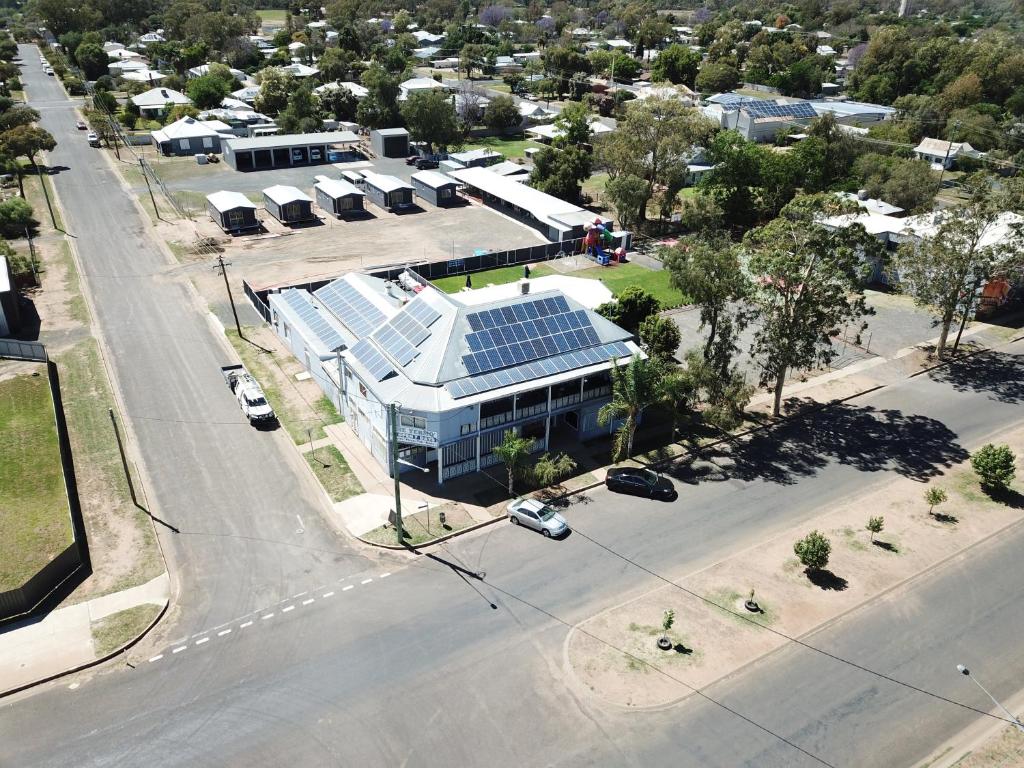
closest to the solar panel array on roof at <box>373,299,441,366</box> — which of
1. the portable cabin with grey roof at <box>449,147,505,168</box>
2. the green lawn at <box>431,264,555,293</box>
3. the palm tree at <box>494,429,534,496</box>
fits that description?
the palm tree at <box>494,429,534,496</box>

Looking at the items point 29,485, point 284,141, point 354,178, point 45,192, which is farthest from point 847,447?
point 45,192

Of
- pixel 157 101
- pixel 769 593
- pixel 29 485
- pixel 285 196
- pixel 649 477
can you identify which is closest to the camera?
pixel 769 593

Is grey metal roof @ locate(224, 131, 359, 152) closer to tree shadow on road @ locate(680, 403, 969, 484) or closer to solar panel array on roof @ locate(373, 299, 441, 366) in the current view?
solar panel array on roof @ locate(373, 299, 441, 366)

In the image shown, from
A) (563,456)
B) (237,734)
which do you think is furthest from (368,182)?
(237,734)

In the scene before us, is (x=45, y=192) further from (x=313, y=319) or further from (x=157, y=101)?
(x=313, y=319)

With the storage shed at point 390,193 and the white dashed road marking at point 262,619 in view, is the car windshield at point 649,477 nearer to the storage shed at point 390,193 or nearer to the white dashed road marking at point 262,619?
the white dashed road marking at point 262,619
